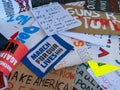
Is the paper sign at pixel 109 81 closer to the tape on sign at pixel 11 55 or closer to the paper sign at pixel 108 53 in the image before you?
the paper sign at pixel 108 53

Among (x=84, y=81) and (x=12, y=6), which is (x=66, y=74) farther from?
(x=12, y=6)

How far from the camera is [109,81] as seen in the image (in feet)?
2.35

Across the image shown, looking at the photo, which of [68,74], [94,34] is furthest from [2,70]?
[94,34]

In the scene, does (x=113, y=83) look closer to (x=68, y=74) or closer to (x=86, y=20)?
(x=68, y=74)

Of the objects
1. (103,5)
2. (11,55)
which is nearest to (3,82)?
(11,55)

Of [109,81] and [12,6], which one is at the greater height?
[12,6]

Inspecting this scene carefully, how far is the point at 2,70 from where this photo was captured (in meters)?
0.70

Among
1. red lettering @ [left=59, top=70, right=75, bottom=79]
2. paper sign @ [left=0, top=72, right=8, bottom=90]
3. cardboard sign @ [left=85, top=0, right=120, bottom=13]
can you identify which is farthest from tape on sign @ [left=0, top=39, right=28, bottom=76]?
cardboard sign @ [left=85, top=0, right=120, bottom=13]

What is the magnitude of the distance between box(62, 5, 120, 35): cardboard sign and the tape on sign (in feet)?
0.59

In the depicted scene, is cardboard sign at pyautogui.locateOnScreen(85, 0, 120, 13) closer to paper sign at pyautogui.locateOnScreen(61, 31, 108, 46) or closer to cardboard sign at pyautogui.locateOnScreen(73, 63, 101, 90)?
paper sign at pyautogui.locateOnScreen(61, 31, 108, 46)

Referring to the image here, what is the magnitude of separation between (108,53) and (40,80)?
221mm

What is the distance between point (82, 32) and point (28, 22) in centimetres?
19

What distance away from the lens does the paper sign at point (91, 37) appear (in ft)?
2.55

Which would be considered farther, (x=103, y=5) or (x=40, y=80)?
(x=103, y=5)
